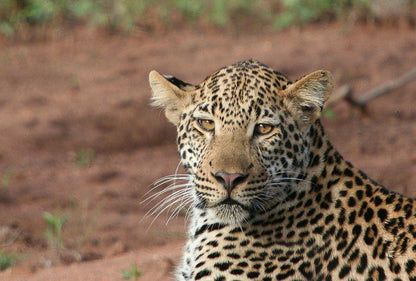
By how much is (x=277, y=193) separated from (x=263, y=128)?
438 mm

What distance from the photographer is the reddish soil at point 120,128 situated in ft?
30.3

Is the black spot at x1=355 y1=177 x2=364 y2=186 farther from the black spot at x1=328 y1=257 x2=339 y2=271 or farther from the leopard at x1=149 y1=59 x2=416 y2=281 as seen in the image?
the black spot at x1=328 y1=257 x2=339 y2=271

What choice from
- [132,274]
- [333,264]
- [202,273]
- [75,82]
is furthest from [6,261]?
[75,82]

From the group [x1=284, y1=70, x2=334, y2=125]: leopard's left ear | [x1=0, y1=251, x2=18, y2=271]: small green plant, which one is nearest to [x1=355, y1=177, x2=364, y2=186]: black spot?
[x1=284, y1=70, x2=334, y2=125]: leopard's left ear

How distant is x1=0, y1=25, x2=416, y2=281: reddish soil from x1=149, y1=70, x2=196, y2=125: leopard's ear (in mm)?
1816

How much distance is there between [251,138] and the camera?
577cm

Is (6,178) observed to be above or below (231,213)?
below

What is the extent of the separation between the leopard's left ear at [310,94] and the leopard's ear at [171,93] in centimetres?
78

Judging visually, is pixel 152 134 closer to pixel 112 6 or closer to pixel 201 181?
pixel 112 6

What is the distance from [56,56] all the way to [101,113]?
304 centimetres

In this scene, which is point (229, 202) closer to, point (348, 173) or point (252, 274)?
point (252, 274)

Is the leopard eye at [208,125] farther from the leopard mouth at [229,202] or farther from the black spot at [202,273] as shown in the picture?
the black spot at [202,273]

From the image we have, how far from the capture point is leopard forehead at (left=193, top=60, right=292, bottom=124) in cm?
578

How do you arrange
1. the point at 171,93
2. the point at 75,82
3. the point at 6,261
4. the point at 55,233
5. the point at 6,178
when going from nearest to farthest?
the point at 171,93
the point at 6,261
the point at 55,233
the point at 6,178
the point at 75,82
